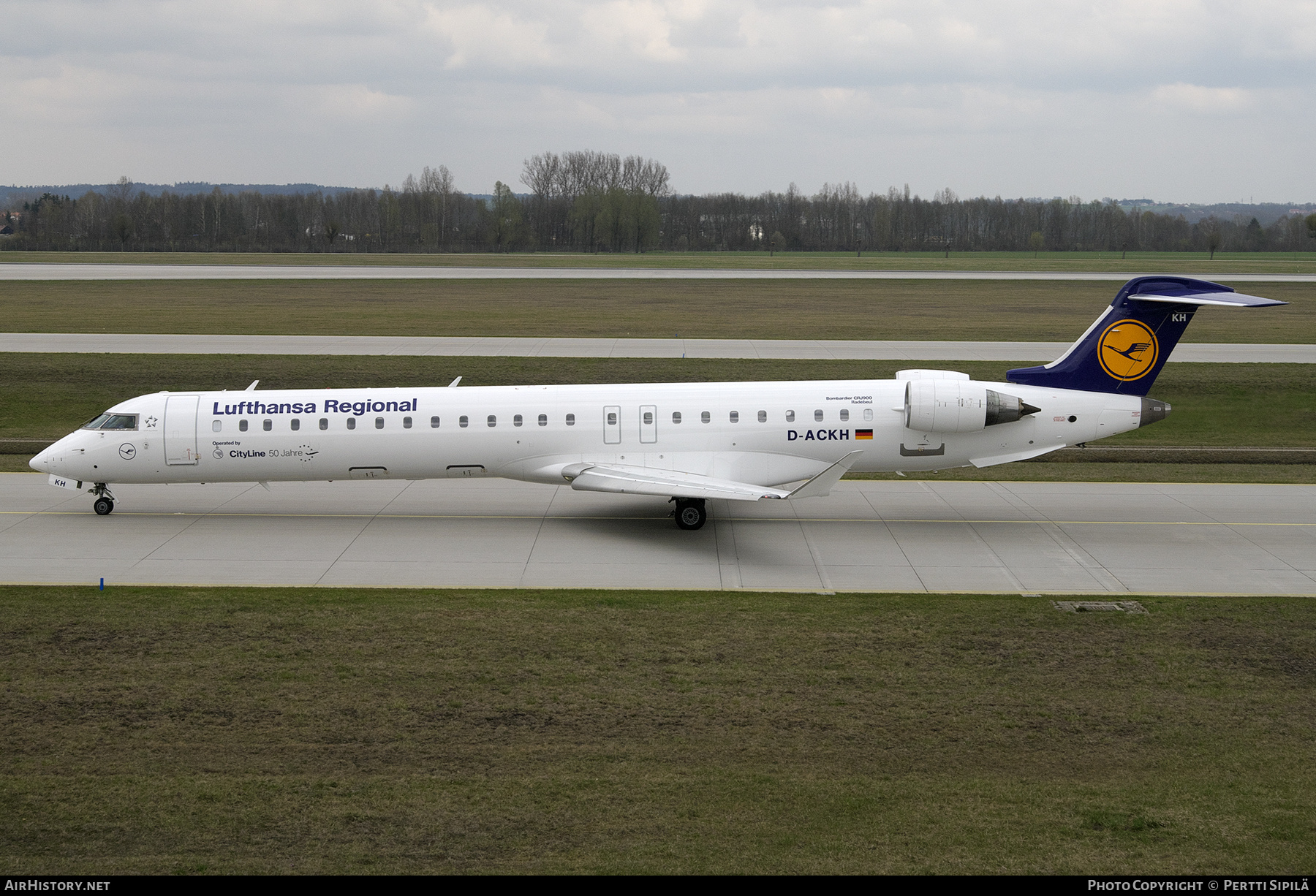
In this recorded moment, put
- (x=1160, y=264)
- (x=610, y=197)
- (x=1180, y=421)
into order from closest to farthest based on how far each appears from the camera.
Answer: (x=1180, y=421), (x=1160, y=264), (x=610, y=197)

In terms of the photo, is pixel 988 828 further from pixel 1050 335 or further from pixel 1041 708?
pixel 1050 335

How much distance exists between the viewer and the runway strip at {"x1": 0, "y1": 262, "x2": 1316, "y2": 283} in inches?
3324

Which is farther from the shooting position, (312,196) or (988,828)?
(312,196)

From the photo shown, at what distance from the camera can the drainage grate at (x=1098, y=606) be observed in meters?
18.1

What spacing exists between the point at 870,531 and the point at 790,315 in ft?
125

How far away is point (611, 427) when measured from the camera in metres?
23.2

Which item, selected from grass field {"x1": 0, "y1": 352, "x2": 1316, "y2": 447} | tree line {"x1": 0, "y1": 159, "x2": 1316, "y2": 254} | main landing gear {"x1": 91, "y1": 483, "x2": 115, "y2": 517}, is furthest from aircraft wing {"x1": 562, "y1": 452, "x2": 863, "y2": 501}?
tree line {"x1": 0, "y1": 159, "x2": 1316, "y2": 254}

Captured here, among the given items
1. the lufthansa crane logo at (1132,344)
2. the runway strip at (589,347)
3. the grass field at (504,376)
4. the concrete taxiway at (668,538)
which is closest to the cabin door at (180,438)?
the concrete taxiway at (668,538)

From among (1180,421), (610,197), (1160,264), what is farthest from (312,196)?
(1180,421)

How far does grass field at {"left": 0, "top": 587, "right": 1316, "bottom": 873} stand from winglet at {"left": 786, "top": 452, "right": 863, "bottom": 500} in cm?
257

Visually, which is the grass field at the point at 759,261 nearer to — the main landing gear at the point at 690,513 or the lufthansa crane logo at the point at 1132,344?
the lufthansa crane logo at the point at 1132,344

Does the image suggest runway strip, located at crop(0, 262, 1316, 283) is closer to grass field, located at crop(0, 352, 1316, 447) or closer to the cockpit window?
grass field, located at crop(0, 352, 1316, 447)

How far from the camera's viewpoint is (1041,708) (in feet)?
47.1

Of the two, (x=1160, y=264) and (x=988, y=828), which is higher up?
(x=1160, y=264)
